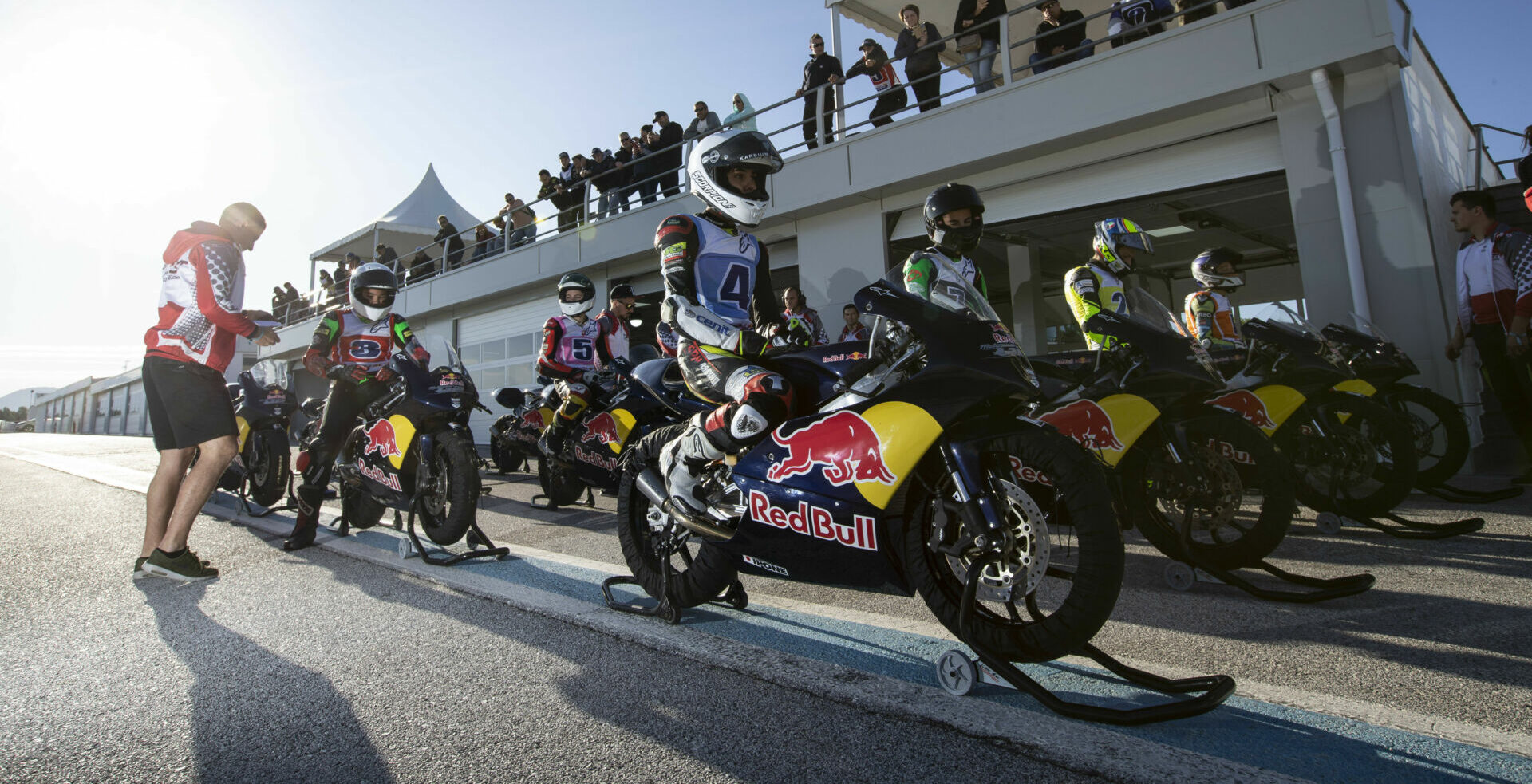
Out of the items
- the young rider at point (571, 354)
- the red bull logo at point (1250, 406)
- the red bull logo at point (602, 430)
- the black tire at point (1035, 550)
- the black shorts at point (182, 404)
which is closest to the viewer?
the black tire at point (1035, 550)

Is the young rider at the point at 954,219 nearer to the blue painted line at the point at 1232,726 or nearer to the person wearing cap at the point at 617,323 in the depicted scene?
the blue painted line at the point at 1232,726

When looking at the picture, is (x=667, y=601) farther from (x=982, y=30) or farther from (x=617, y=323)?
(x=982, y=30)

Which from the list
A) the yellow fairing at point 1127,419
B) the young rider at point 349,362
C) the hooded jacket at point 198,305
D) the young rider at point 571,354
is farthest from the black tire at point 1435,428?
the hooded jacket at point 198,305

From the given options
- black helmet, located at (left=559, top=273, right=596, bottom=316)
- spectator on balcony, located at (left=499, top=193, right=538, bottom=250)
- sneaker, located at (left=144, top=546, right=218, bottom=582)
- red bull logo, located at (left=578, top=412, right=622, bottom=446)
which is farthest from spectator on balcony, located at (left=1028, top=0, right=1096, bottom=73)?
spectator on balcony, located at (left=499, top=193, right=538, bottom=250)

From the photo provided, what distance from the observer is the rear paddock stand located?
146 inches

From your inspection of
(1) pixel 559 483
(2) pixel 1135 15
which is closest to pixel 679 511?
(1) pixel 559 483

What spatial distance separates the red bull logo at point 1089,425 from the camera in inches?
128

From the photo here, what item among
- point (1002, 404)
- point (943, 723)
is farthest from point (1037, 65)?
point (943, 723)

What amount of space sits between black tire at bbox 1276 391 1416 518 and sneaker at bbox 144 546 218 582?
574 centimetres

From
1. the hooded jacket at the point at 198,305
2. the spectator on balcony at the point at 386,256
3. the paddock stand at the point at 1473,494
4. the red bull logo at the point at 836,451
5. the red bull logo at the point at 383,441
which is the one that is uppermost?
the spectator on balcony at the point at 386,256

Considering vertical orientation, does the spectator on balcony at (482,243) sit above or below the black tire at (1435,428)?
above

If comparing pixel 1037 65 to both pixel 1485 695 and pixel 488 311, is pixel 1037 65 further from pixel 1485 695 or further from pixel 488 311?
pixel 488 311

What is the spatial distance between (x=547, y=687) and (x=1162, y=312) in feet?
10.1

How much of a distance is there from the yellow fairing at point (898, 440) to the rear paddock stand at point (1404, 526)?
11.3 ft
